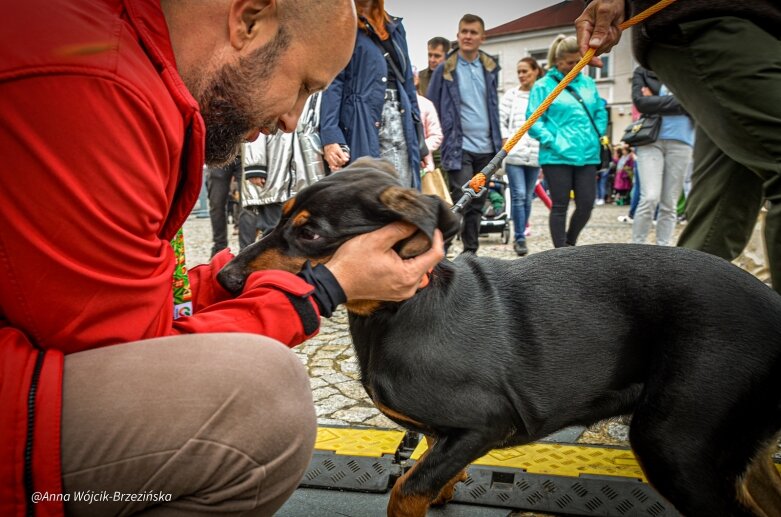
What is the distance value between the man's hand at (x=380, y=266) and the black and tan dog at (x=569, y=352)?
0.07 m

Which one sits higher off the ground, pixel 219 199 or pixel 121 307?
pixel 121 307

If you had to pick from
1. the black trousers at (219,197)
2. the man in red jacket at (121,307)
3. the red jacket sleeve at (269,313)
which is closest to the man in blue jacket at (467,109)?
the black trousers at (219,197)

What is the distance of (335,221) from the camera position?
2.14 metres

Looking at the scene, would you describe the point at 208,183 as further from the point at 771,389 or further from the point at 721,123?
the point at 771,389

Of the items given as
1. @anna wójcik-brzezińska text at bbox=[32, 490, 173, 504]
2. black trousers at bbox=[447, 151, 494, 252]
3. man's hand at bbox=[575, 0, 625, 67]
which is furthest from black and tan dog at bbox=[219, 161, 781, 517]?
black trousers at bbox=[447, 151, 494, 252]

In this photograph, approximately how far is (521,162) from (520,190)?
47 cm

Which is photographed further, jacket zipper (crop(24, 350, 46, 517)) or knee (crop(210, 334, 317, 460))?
knee (crop(210, 334, 317, 460))

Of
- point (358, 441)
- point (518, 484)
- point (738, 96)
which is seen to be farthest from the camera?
point (358, 441)

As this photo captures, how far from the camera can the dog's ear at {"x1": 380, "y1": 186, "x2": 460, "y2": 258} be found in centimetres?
197

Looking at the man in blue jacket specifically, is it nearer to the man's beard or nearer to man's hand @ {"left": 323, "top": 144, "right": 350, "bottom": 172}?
man's hand @ {"left": 323, "top": 144, "right": 350, "bottom": 172}

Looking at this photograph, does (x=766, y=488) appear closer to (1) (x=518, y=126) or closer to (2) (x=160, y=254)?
(2) (x=160, y=254)

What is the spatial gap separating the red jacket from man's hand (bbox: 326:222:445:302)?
2.09ft

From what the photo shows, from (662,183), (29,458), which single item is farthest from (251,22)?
(662,183)

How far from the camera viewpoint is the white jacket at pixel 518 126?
8.29 m
